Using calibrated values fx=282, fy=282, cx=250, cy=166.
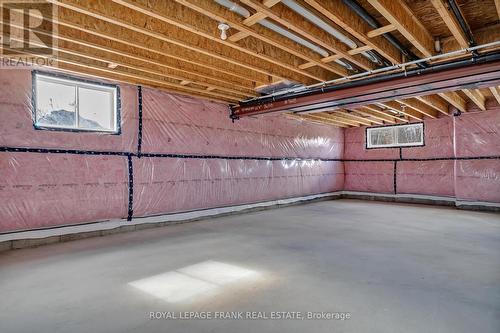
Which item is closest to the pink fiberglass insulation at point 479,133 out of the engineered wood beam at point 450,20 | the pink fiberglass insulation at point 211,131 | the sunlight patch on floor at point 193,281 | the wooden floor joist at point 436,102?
the wooden floor joist at point 436,102

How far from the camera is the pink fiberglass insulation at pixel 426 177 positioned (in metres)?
8.06

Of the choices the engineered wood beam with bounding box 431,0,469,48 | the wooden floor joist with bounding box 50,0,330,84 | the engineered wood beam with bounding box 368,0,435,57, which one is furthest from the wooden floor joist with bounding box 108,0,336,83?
the engineered wood beam with bounding box 431,0,469,48

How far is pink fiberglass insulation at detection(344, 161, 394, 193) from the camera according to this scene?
365 inches

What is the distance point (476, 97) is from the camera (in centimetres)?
607

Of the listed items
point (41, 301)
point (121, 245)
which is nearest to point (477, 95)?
point (121, 245)

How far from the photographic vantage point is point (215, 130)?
6.35m

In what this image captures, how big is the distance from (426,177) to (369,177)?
68.3 inches

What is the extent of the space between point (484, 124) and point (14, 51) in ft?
31.3

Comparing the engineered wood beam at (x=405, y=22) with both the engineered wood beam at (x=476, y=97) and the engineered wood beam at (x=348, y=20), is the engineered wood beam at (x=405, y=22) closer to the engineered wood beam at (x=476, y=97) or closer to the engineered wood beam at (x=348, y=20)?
the engineered wood beam at (x=348, y=20)

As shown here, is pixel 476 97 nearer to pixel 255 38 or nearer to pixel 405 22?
pixel 405 22

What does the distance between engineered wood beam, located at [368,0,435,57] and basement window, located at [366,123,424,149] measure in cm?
594

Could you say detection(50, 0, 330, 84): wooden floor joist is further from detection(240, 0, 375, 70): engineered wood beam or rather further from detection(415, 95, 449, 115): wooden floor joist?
detection(415, 95, 449, 115): wooden floor joist

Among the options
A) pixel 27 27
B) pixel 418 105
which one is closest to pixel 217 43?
pixel 27 27

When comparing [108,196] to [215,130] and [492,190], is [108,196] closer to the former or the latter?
[215,130]
